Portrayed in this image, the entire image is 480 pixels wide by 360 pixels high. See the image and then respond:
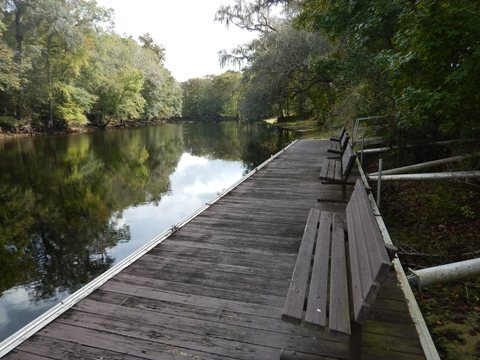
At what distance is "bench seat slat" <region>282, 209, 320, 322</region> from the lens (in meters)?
1.84

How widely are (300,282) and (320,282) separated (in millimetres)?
130

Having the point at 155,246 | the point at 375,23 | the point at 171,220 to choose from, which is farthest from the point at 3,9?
the point at 155,246

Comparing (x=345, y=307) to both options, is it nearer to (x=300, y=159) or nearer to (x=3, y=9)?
(x=300, y=159)

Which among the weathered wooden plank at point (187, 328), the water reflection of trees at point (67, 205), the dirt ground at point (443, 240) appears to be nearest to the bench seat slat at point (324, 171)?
the dirt ground at point (443, 240)

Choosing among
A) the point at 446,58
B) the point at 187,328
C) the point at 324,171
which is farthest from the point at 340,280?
the point at 324,171

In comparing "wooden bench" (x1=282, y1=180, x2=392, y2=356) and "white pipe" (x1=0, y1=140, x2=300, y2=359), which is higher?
"wooden bench" (x1=282, y1=180, x2=392, y2=356)

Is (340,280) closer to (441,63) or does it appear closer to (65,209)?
(441,63)

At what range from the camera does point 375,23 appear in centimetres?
775

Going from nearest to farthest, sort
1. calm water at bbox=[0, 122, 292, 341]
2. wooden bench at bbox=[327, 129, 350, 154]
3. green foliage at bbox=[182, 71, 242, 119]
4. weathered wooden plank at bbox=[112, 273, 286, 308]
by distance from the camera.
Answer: weathered wooden plank at bbox=[112, 273, 286, 308], calm water at bbox=[0, 122, 292, 341], wooden bench at bbox=[327, 129, 350, 154], green foliage at bbox=[182, 71, 242, 119]

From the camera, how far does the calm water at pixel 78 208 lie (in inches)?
210

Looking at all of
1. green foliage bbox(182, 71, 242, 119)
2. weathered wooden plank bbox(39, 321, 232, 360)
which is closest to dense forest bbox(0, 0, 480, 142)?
weathered wooden plank bbox(39, 321, 232, 360)

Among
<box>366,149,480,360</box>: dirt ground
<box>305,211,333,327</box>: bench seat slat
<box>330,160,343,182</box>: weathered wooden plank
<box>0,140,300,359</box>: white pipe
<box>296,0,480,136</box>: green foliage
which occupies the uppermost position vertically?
<box>296,0,480,136</box>: green foliage

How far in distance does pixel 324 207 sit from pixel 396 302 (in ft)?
8.67

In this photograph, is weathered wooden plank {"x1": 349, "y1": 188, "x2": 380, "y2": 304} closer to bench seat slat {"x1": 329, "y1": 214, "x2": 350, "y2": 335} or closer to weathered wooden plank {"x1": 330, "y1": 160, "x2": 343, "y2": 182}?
bench seat slat {"x1": 329, "y1": 214, "x2": 350, "y2": 335}
